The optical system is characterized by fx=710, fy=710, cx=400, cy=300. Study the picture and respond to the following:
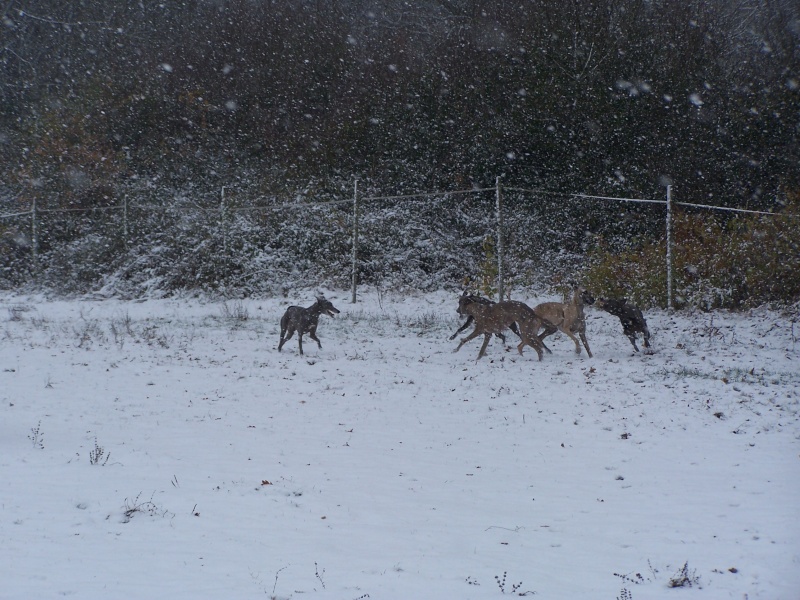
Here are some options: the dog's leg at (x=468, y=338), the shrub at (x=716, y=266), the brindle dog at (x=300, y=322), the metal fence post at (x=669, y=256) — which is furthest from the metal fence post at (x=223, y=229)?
the metal fence post at (x=669, y=256)

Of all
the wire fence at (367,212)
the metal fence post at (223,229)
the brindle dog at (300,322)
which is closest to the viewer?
the brindle dog at (300,322)

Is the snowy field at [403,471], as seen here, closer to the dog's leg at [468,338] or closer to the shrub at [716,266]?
the dog's leg at [468,338]

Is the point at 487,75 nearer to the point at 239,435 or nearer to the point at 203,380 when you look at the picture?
the point at 203,380

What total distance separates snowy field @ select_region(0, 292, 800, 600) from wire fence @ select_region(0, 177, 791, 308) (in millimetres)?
4596

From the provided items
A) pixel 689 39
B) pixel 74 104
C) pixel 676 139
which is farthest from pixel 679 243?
pixel 74 104

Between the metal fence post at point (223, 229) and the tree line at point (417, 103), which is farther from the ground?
the tree line at point (417, 103)

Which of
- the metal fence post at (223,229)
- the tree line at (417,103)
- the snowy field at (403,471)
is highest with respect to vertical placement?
the tree line at (417,103)

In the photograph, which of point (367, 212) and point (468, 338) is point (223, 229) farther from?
point (468, 338)

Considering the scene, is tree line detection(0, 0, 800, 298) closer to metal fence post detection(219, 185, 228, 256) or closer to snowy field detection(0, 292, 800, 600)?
metal fence post detection(219, 185, 228, 256)

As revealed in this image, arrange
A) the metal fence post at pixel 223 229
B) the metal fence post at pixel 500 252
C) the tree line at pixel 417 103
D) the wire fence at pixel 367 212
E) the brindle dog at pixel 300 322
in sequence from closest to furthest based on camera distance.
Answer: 1. the brindle dog at pixel 300 322
2. the metal fence post at pixel 500 252
3. the wire fence at pixel 367 212
4. the tree line at pixel 417 103
5. the metal fence post at pixel 223 229

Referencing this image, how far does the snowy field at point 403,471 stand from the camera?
416cm

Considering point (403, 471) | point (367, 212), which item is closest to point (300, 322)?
point (403, 471)

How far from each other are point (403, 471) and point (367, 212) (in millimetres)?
13490

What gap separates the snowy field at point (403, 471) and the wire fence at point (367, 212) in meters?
4.60
